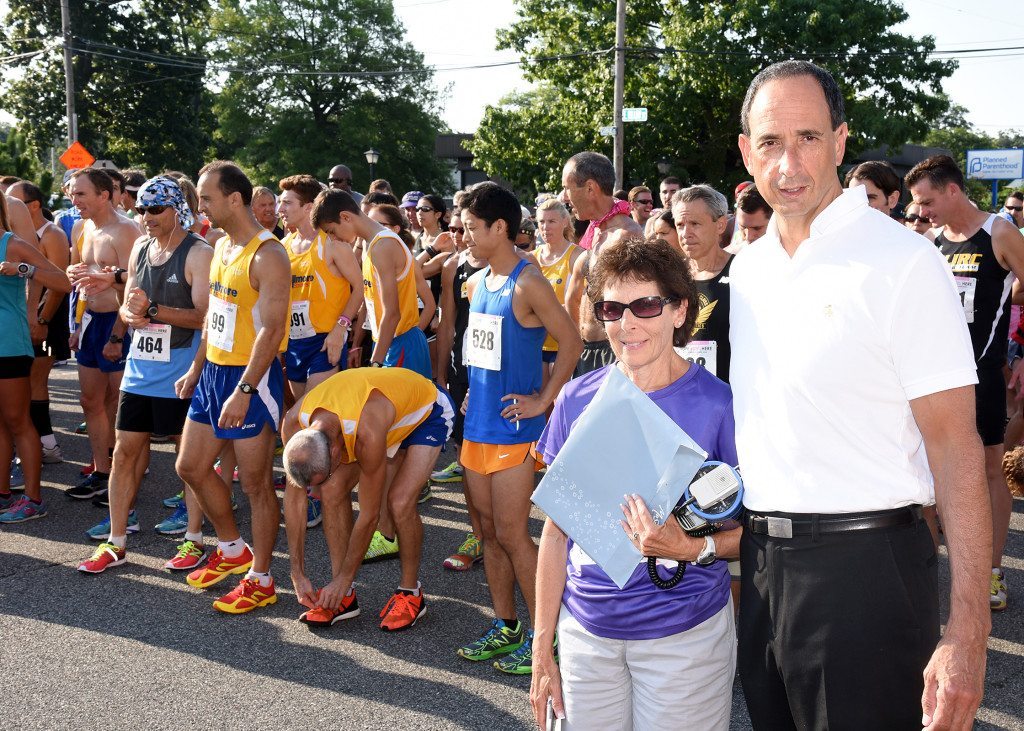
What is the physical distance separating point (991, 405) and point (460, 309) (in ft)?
12.1

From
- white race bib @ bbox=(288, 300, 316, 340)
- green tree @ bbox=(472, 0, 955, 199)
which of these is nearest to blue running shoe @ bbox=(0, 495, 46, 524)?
white race bib @ bbox=(288, 300, 316, 340)

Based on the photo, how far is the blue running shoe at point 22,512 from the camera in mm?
6074

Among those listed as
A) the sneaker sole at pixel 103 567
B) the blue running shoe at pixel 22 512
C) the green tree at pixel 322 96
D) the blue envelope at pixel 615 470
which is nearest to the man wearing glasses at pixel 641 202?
the blue running shoe at pixel 22 512

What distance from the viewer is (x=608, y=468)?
6.91 feet

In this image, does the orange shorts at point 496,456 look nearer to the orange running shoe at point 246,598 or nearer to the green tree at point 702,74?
the orange running shoe at point 246,598

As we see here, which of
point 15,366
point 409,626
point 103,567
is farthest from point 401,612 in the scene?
point 15,366

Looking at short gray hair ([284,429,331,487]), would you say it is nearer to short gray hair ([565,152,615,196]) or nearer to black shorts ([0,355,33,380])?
short gray hair ([565,152,615,196])

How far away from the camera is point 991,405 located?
183 inches

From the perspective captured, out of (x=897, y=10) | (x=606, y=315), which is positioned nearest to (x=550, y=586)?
(x=606, y=315)

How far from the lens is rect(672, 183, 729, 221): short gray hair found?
159 inches

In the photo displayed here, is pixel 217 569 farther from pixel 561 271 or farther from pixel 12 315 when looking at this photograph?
pixel 561 271

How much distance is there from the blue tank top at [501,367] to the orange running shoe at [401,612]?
0.93 metres

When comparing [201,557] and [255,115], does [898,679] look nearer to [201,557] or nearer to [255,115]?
[201,557]

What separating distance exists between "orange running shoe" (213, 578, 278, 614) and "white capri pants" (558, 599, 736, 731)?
277cm
